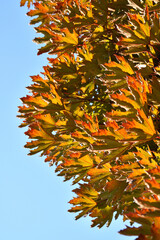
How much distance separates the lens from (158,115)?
1937 mm

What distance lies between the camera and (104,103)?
2.56 m

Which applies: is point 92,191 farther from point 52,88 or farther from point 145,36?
point 145,36

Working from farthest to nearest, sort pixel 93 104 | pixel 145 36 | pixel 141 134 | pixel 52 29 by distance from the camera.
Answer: pixel 93 104 < pixel 52 29 < pixel 145 36 < pixel 141 134

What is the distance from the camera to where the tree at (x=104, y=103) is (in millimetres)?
1622

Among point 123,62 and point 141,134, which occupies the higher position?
point 123,62

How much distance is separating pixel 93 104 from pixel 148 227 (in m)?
1.69

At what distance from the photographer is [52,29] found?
94.3 inches

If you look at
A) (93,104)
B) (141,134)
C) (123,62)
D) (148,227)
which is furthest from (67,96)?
(148,227)

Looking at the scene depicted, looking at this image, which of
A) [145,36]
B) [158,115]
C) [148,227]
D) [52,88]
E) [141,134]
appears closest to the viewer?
[148,227]

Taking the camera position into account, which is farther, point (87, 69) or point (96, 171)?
point (87, 69)

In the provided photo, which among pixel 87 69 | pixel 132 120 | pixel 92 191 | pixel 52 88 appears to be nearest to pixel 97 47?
pixel 87 69

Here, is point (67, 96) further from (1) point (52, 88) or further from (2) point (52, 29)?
(2) point (52, 29)

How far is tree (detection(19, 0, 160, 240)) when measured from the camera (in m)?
1.62

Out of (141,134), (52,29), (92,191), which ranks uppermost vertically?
(52,29)
